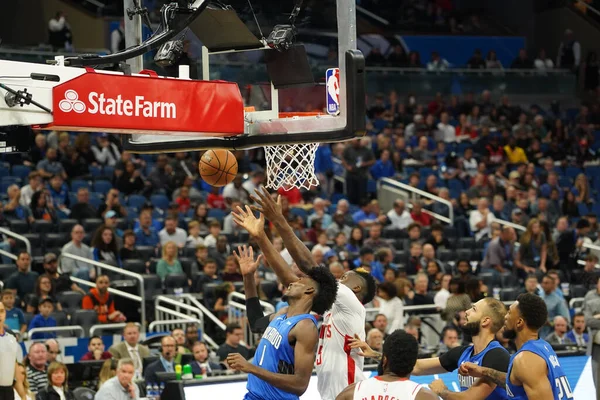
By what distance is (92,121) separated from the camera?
624cm

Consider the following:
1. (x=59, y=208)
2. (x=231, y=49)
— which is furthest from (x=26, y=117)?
(x=59, y=208)

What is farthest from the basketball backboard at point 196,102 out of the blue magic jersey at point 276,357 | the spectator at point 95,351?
the spectator at point 95,351

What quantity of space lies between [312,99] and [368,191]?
11847mm


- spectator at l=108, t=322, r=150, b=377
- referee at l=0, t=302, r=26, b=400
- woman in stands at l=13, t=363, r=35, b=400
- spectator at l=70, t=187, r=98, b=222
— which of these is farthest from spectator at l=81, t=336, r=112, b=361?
spectator at l=70, t=187, r=98, b=222

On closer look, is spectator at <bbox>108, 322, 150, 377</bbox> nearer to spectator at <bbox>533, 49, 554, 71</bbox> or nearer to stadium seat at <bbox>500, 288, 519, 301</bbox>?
stadium seat at <bbox>500, 288, 519, 301</bbox>

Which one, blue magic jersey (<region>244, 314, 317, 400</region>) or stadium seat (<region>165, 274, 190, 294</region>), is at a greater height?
blue magic jersey (<region>244, 314, 317, 400</region>)

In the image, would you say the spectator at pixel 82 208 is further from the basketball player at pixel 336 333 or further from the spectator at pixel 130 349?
the basketball player at pixel 336 333

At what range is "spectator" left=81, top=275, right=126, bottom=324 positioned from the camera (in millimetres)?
13031

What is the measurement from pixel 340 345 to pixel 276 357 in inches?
44.2

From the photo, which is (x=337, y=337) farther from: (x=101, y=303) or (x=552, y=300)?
(x=552, y=300)

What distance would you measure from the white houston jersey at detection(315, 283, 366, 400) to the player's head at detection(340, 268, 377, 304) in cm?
16

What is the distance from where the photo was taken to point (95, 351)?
1167 centimetres

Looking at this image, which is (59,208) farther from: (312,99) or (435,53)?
(435,53)

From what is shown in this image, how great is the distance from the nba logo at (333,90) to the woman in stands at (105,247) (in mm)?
7725
